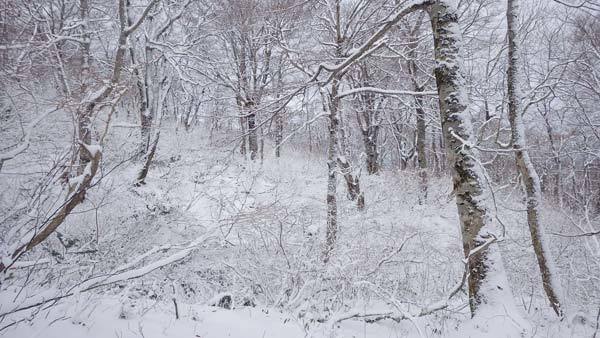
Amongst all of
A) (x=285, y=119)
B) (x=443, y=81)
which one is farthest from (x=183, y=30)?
(x=443, y=81)

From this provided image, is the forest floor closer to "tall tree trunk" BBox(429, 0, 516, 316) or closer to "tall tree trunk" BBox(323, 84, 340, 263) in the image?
"tall tree trunk" BBox(429, 0, 516, 316)

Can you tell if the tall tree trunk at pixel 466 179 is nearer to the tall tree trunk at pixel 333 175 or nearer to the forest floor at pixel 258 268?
the forest floor at pixel 258 268

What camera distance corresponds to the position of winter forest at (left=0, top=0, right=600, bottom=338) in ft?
10.2

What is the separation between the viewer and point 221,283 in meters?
6.61

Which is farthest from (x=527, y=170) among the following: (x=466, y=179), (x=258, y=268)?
(x=258, y=268)

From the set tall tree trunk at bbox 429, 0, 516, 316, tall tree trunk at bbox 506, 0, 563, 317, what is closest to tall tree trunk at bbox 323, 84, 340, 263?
tall tree trunk at bbox 506, 0, 563, 317

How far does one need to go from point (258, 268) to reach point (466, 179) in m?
3.46

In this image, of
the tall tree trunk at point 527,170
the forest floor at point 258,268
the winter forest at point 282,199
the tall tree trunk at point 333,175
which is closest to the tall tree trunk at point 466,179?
the winter forest at point 282,199

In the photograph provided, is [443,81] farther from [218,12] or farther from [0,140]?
[218,12]

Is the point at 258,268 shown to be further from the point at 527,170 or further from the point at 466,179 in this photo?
the point at 527,170

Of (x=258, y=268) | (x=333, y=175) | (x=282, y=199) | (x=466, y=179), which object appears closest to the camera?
(x=466, y=179)

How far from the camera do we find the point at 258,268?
17.4ft

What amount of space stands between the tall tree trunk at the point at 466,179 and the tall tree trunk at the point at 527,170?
5.26 ft

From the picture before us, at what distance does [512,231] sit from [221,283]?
8.70 meters
